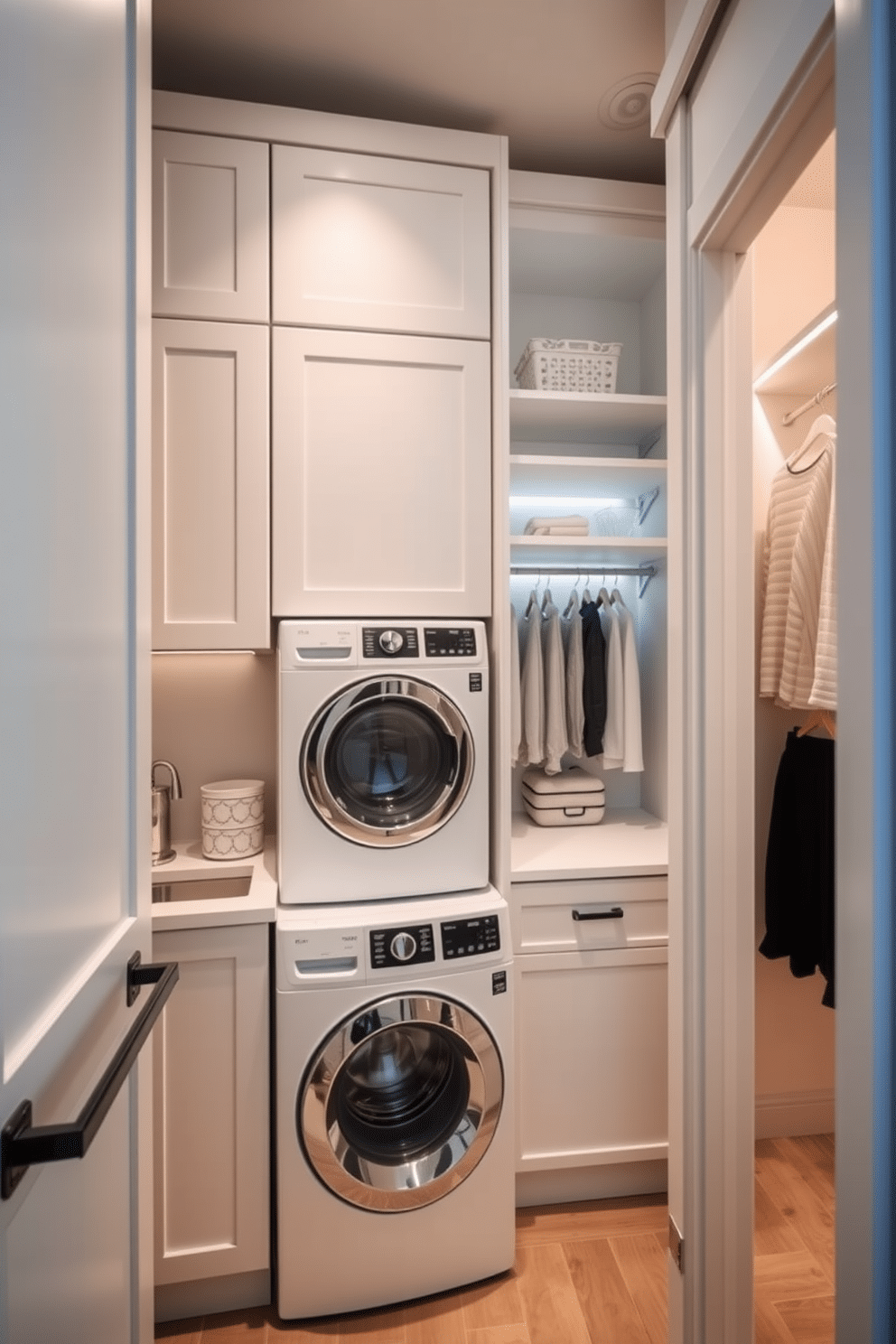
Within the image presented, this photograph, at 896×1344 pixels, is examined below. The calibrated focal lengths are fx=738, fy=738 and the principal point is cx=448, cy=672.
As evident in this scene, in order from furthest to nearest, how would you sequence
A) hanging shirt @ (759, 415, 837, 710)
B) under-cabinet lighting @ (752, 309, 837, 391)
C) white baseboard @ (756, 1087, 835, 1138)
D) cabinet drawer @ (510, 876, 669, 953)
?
white baseboard @ (756, 1087, 835, 1138)
cabinet drawer @ (510, 876, 669, 953)
hanging shirt @ (759, 415, 837, 710)
under-cabinet lighting @ (752, 309, 837, 391)

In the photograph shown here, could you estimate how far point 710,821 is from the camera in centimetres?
135

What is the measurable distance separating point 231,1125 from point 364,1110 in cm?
31

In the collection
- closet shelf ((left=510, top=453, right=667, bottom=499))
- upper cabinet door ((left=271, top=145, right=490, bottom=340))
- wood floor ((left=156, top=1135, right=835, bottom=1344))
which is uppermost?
upper cabinet door ((left=271, top=145, right=490, bottom=340))

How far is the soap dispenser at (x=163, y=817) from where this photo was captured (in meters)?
1.94

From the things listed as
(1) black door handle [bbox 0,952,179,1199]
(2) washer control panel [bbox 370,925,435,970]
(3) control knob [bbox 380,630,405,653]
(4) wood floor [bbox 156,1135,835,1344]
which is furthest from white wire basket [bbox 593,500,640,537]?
(1) black door handle [bbox 0,952,179,1199]

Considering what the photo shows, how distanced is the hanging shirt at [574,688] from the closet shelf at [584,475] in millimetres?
432

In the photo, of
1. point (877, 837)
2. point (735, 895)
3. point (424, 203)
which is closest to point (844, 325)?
point (877, 837)

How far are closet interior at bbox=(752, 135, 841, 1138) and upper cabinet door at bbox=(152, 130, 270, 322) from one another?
134cm

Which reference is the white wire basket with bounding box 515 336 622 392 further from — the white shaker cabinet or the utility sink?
the utility sink

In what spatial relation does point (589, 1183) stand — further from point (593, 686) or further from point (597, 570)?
point (597, 570)

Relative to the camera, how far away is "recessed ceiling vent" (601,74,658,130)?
188 cm

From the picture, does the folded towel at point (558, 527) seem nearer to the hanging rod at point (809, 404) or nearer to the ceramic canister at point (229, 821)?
the hanging rod at point (809, 404)

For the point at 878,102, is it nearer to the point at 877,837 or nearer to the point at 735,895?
the point at 877,837

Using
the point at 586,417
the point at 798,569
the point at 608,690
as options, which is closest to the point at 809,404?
the point at 798,569
